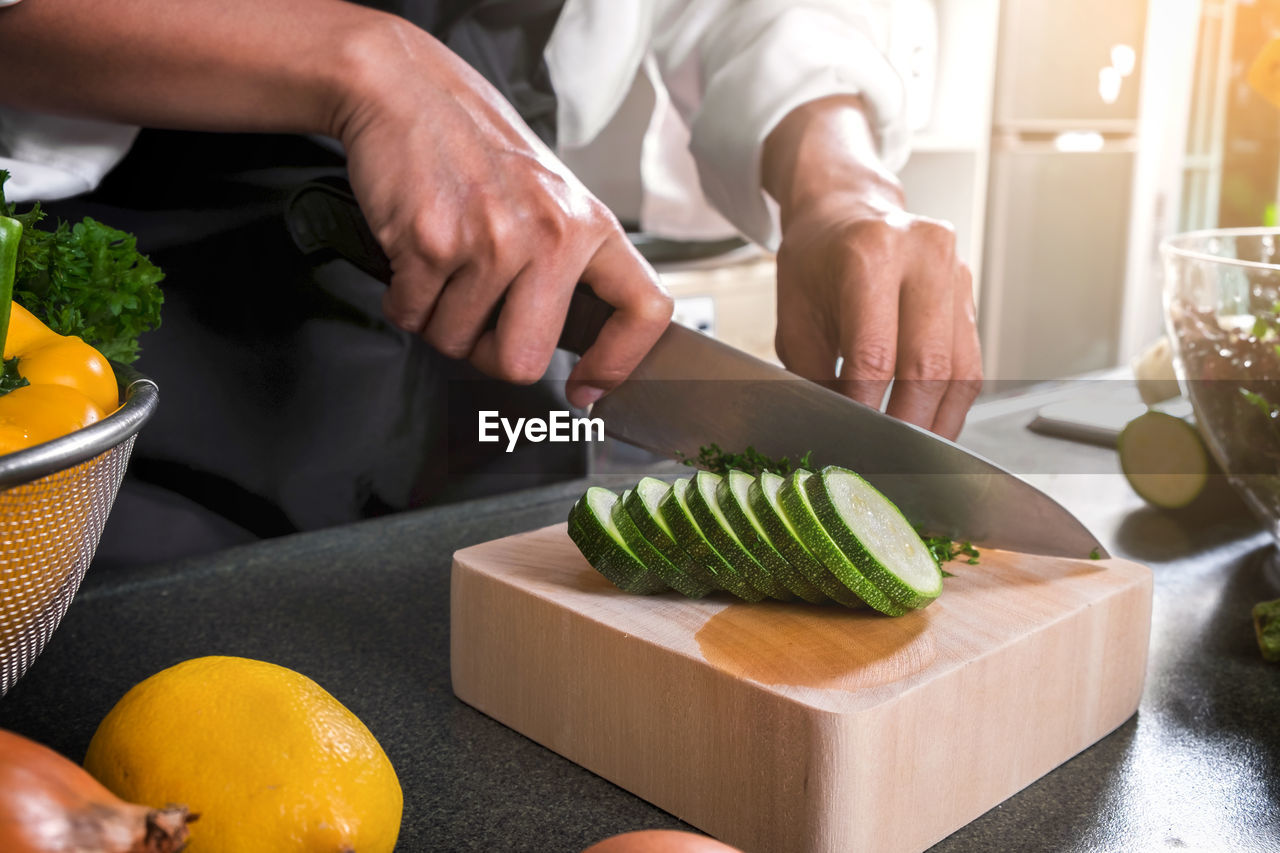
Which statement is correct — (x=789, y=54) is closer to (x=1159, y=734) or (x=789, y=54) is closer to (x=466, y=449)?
(x=466, y=449)

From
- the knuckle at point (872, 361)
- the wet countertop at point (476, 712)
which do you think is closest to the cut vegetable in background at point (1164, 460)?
the wet countertop at point (476, 712)

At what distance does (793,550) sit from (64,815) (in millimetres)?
373

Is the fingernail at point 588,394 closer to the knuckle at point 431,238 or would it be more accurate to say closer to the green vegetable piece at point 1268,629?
the knuckle at point 431,238

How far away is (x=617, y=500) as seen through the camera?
67 cm

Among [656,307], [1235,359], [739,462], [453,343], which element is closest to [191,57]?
[453,343]

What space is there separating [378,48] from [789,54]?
1.76 ft

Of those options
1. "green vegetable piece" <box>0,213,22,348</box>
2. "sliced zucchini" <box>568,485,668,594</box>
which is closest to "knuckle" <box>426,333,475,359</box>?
"sliced zucchini" <box>568,485,668,594</box>

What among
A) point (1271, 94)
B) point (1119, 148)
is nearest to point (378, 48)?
point (1271, 94)

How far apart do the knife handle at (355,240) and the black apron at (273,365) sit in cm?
15

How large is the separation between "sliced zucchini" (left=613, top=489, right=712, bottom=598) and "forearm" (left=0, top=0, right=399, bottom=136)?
1.30ft

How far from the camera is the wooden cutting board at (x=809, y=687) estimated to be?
52 cm

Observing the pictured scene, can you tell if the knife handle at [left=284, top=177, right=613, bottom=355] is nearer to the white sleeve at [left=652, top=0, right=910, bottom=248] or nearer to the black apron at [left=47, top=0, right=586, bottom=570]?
the black apron at [left=47, top=0, right=586, bottom=570]

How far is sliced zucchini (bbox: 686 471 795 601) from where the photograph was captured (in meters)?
0.61

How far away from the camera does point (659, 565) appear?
2.04 ft
